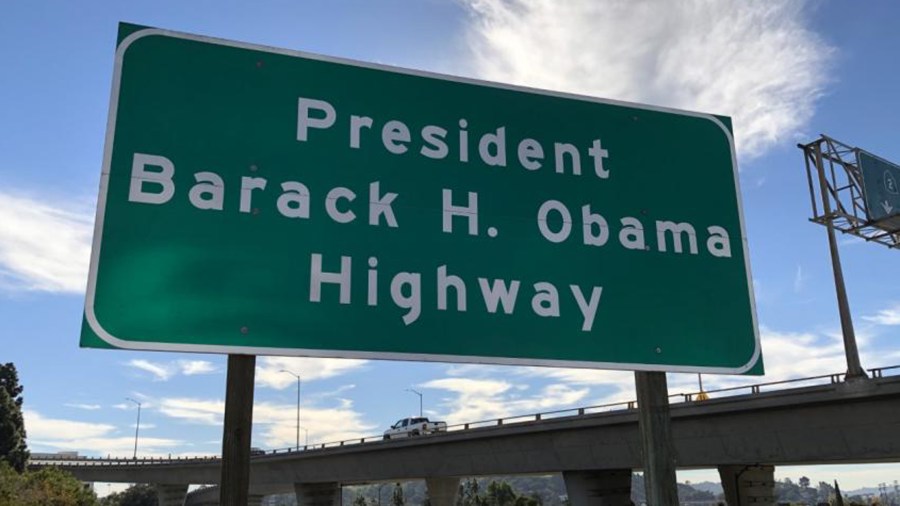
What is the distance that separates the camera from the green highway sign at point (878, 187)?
2481 cm

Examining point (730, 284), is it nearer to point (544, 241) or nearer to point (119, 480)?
point (544, 241)

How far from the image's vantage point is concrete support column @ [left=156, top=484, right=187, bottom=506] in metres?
95.6

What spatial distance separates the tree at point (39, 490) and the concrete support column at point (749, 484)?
118 ft

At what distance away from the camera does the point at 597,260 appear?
490 centimetres

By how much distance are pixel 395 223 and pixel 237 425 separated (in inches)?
56.6

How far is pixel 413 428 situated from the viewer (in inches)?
2163

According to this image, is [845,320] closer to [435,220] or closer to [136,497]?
[435,220]

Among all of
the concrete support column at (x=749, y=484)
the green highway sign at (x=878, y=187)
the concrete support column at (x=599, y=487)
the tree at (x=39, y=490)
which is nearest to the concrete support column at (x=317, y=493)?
the tree at (x=39, y=490)

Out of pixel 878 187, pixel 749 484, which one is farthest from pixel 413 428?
pixel 878 187

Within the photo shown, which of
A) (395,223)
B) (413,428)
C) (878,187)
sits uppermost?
(878,187)

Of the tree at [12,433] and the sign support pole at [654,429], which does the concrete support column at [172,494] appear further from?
the sign support pole at [654,429]

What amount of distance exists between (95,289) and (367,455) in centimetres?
5621

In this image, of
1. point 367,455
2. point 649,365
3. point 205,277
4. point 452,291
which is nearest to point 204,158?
point 205,277

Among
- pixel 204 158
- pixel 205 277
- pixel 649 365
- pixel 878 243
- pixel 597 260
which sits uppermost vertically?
pixel 878 243
